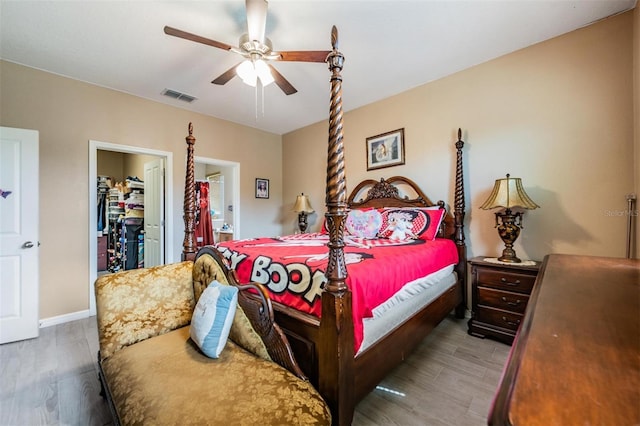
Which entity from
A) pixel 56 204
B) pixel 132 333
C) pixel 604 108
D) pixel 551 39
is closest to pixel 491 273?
pixel 604 108

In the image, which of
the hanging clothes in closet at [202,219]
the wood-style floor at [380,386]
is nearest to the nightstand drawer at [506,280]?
the wood-style floor at [380,386]

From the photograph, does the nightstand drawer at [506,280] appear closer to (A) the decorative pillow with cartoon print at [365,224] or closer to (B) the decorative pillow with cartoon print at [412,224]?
(B) the decorative pillow with cartoon print at [412,224]

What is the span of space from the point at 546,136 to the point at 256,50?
8.91 ft

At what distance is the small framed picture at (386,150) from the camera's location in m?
3.51

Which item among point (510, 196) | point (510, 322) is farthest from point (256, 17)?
point (510, 322)

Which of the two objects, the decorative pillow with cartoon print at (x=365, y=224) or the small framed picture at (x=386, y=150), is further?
the small framed picture at (x=386, y=150)

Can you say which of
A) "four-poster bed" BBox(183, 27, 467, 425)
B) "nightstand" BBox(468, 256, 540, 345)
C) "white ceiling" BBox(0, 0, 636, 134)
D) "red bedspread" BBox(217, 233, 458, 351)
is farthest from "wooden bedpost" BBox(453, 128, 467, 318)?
"four-poster bed" BBox(183, 27, 467, 425)

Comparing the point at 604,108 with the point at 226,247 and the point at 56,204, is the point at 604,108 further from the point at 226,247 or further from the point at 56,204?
the point at 56,204

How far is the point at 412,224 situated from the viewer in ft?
9.60

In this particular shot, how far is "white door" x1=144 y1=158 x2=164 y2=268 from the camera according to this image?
379 centimetres

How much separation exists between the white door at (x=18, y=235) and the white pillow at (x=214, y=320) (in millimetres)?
2422

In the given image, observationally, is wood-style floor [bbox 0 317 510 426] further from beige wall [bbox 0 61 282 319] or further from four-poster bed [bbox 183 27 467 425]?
beige wall [bbox 0 61 282 319]

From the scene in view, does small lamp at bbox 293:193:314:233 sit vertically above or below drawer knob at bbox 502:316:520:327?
above

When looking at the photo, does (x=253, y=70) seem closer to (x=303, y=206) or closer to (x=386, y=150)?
(x=386, y=150)
